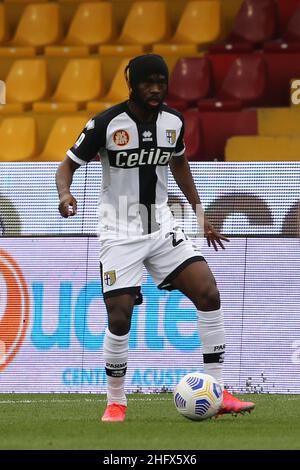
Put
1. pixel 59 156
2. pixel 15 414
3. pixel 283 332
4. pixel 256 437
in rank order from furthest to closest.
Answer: pixel 59 156 → pixel 283 332 → pixel 15 414 → pixel 256 437

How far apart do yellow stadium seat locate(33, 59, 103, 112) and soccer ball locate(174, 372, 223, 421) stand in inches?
351

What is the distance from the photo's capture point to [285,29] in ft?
52.9

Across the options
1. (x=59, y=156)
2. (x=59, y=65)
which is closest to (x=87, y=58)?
(x=59, y=65)

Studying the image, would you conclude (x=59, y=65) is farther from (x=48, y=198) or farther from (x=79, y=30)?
(x=48, y=198)

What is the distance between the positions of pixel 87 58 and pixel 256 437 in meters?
10.3

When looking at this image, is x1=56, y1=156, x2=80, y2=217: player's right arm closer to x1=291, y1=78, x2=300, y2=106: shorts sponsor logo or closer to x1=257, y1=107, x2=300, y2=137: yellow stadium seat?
x1=257, y1=107, x2=300, y2=137: yellow stadium seat

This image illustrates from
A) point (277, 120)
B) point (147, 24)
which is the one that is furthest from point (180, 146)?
point (147, 24)

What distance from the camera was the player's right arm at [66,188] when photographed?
25.2 ft

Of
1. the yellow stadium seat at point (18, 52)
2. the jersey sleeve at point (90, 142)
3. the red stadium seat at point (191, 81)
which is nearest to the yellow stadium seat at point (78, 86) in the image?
the yellow stadium seat at point (18, 52)

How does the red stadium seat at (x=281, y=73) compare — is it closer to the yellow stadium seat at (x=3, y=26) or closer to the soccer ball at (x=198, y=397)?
the yellow stadium seat at (x=3, y=26)

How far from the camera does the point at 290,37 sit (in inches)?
620

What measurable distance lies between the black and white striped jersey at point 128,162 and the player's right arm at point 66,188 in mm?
59

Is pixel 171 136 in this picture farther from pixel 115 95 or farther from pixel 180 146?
pixel 115 95

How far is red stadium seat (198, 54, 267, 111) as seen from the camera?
15164 millimetres
